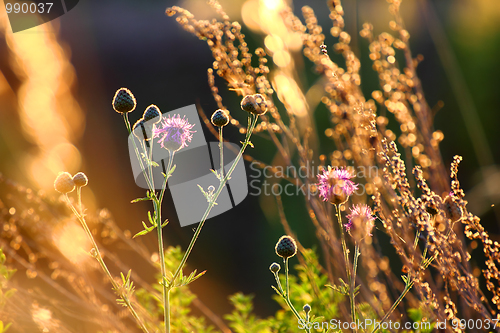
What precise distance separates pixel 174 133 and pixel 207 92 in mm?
2229

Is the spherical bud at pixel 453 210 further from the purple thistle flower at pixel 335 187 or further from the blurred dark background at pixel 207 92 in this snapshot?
the blurred dark background at pixel 207 92

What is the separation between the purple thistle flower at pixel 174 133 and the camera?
1086 millimetres

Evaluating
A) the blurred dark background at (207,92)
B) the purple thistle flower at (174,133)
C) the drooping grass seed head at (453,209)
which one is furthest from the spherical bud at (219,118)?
the blurred dark background at (207,92)

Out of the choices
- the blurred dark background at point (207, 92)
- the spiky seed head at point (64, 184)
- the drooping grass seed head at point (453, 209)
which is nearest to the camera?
the drooping grass seed head at point (453, 209)

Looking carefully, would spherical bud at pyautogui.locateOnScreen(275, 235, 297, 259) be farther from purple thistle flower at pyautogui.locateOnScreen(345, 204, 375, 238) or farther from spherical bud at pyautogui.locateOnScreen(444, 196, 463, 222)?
spherical bud at pyautogui.locateOnScreen(444, 196, 463, 222)

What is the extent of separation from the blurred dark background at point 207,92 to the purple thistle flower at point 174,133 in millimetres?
2011

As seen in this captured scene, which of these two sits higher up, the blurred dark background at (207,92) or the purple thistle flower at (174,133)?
the purple thistle flower at (174,133)

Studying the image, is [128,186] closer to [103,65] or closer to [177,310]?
[103,65]

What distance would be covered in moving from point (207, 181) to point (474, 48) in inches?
109

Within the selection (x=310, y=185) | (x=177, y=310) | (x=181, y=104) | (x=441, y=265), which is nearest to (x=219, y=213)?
(x=181, y=104)

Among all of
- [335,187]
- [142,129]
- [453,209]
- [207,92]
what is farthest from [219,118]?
[207,92]

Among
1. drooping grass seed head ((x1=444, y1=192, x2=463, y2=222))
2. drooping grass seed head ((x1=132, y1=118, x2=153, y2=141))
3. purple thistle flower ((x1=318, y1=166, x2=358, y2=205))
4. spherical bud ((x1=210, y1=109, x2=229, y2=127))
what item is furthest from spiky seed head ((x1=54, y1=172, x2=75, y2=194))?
drooping grass seed head ((x1=444, y1=192, x2=463, y2=222))

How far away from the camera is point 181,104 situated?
127 inches

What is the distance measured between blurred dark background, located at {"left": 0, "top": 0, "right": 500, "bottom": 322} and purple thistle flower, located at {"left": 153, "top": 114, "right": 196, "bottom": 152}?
6.60 feet
